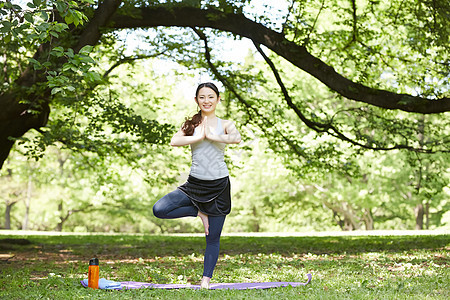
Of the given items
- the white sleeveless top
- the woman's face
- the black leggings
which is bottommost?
the black leggings

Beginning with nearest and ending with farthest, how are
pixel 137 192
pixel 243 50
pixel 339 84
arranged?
pixel 339 84 → pixel 243 50 → pixel 137 192

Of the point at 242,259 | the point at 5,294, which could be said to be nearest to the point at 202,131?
the point at 5,294

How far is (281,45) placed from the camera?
10188mm

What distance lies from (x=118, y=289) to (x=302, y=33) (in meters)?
7.43

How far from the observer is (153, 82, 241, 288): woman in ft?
17.7

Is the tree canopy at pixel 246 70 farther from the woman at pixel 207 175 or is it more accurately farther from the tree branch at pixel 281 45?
the woman at pixel 207 175

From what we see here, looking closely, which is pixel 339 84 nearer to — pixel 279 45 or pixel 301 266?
pixel 279 45

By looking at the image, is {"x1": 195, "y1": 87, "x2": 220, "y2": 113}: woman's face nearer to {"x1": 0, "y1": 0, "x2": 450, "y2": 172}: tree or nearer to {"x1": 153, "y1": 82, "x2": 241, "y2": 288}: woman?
{"x1": 153, "y1": 82, "x2": 241, "y2": 288}: woman

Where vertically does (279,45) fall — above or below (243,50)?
below

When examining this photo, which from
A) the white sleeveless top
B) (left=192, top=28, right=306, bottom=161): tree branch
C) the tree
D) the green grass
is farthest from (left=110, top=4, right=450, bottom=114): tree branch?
the white sleeveless top

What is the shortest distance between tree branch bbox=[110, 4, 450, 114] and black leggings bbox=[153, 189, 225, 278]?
5.44 metres

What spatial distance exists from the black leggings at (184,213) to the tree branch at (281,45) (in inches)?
214

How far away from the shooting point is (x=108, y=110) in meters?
12.1

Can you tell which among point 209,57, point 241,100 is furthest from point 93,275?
point 209,57
